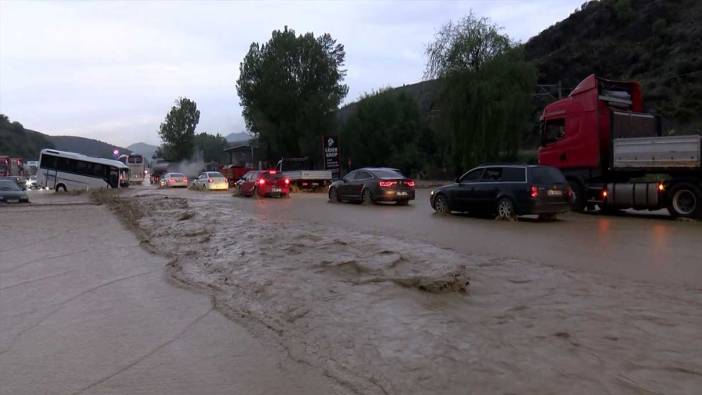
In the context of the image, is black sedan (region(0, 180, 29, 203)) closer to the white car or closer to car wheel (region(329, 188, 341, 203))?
car wheel (region(329, 188, 341, 203))

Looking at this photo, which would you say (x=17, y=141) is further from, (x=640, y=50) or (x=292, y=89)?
(x=640, y=50)

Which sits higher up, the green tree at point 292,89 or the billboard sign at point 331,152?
the green tree at point 292,89

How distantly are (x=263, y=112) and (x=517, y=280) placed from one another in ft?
176

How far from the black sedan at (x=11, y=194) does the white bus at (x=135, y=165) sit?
1332 inches

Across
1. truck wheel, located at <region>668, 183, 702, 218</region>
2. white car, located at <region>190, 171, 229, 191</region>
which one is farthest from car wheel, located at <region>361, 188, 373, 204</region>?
white car, located at <region>190, 171, 229, 191</region>

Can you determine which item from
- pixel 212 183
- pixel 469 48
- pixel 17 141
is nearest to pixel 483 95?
pixel 469 48

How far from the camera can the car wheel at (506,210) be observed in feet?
52.2

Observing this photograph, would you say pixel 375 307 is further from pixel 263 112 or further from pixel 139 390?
pixel 263 112

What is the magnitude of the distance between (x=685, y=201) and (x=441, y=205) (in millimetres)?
6582

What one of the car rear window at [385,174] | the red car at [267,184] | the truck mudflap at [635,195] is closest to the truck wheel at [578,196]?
the truck mudflap at [635,195]

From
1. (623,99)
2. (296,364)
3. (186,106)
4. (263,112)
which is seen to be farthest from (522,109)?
(186,106)

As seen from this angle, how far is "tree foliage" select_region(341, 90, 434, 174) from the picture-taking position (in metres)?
51.4

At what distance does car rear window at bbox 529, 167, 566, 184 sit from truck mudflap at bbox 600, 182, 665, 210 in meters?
2.38

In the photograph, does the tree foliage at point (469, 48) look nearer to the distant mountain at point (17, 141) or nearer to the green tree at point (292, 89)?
the green tree at point (292, 89)
